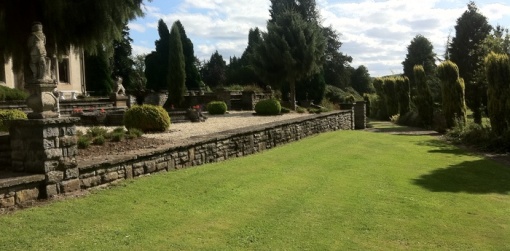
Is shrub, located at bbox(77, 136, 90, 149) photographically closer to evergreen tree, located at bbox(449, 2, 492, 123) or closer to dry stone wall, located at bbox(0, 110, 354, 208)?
dry stone wall, located at bbox(0, 110, 354, 208)

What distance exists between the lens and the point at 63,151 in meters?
6.70

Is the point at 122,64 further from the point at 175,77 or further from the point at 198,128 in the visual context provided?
the point at 198,128

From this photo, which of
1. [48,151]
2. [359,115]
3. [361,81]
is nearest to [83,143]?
→ [48,151]

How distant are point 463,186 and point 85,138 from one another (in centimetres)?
807

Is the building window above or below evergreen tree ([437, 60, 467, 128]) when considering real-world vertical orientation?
above

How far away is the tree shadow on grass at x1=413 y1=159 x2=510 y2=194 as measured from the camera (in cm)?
944

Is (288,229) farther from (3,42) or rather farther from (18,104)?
(18,104)

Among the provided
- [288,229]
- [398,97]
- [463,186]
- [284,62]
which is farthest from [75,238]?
[398,97]

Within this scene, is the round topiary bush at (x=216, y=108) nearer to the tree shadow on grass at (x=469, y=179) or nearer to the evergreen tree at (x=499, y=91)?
the evergreen tree at (x=499, y=91)

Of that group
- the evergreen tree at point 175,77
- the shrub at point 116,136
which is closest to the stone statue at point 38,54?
the shrub at point 116,136

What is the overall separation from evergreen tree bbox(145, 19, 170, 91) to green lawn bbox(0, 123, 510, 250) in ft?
103

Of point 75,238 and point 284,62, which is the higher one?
point 284,62

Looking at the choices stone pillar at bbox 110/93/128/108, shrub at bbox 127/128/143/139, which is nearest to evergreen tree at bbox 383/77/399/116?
stone pillar at bbox 110/93/128/108

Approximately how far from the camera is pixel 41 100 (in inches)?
260
